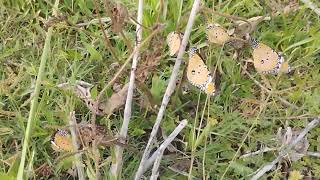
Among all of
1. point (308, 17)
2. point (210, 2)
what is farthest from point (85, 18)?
point (308, 17)

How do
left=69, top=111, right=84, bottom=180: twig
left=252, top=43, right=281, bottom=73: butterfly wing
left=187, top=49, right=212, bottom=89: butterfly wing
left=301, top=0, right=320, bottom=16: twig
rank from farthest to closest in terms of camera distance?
left=301, top=0, right=320, bottom=16: twig, left=252, top=43, right=281, bottom=73: butterfly wing, left=187, top=49, right=212, bottom=89: butterfly wing, left=69, top=111, right=84, bottom=180: twig

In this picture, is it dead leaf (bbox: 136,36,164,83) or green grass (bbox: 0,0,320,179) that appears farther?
green grass (bbox: 0,0,320,179)

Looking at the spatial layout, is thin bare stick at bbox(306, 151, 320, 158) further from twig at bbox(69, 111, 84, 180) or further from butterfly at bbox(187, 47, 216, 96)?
twig at bbox(69, 111, 84, 180)

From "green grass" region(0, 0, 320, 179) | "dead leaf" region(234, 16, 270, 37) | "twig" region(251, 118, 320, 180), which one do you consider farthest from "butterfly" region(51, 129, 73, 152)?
"dead leaf" region(234, 16, 270, 37)

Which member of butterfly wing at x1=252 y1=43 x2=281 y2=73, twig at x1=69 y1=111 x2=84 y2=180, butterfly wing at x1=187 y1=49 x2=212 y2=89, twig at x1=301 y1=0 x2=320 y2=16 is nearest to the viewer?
twig at x1=69 y1=111 x2=84 y2=180

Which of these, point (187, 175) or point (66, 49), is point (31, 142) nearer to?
point (66, 49)

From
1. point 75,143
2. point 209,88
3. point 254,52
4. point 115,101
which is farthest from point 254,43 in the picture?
point 75,143
